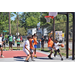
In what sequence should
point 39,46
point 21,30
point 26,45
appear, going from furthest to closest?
point 21,30 < point 39,46 < point 26,45

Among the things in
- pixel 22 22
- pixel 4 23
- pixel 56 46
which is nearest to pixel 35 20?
pixel 22 22

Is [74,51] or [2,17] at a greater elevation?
[2,17]

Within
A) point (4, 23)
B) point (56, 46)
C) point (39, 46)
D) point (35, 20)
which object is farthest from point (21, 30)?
point (56, 46)

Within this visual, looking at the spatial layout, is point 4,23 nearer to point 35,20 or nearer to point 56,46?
point 56,46

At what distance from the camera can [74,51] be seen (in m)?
8.13

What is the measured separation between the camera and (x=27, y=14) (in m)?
76.3

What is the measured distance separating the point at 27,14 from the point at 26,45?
70.9 m
